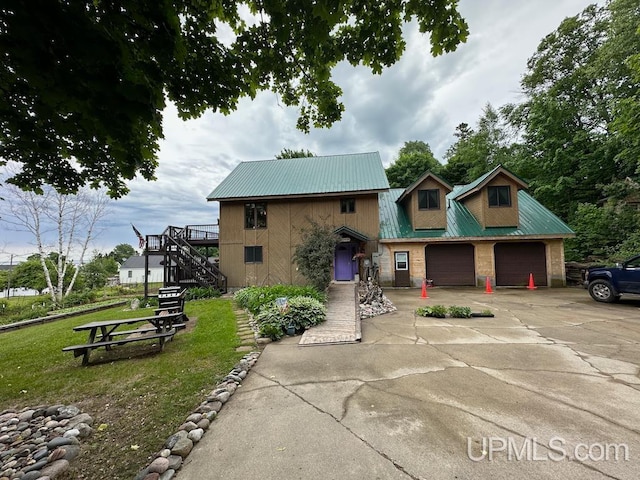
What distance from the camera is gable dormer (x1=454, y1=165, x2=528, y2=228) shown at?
1437 cm

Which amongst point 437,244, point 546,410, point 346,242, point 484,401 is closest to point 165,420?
point 484,401

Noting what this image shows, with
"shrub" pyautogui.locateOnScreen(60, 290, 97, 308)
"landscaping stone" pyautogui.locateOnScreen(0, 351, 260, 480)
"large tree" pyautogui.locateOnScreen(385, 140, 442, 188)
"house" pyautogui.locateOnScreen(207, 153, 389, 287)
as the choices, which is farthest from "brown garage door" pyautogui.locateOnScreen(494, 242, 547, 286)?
"shrub" pyautogui.locateOnScreen(60, 290, 97, 308)

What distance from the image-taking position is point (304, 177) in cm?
1647

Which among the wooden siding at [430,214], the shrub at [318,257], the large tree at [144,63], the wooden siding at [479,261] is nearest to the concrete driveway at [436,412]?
the large tree at [144,63]

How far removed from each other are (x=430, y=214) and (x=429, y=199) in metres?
0.90

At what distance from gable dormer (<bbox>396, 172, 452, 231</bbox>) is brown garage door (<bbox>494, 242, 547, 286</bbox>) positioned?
3.56 m

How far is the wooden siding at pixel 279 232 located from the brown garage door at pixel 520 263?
23.5 ft

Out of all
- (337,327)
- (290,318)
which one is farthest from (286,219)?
(337,327)

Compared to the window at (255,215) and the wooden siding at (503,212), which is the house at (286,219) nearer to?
the window at (255,215)

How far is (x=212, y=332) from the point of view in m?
6.54

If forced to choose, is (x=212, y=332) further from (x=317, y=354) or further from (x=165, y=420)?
(x=165, y=420)

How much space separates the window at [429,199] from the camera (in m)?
14.9

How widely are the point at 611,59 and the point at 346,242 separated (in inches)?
735

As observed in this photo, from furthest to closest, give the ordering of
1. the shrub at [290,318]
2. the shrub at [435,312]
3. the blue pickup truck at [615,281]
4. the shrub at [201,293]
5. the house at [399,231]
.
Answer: the house at [399,231] < the shrub at [201,293] < the blue pickup truck at [615,281] < the shrub at [435,312] < the shrub at [290,318]
